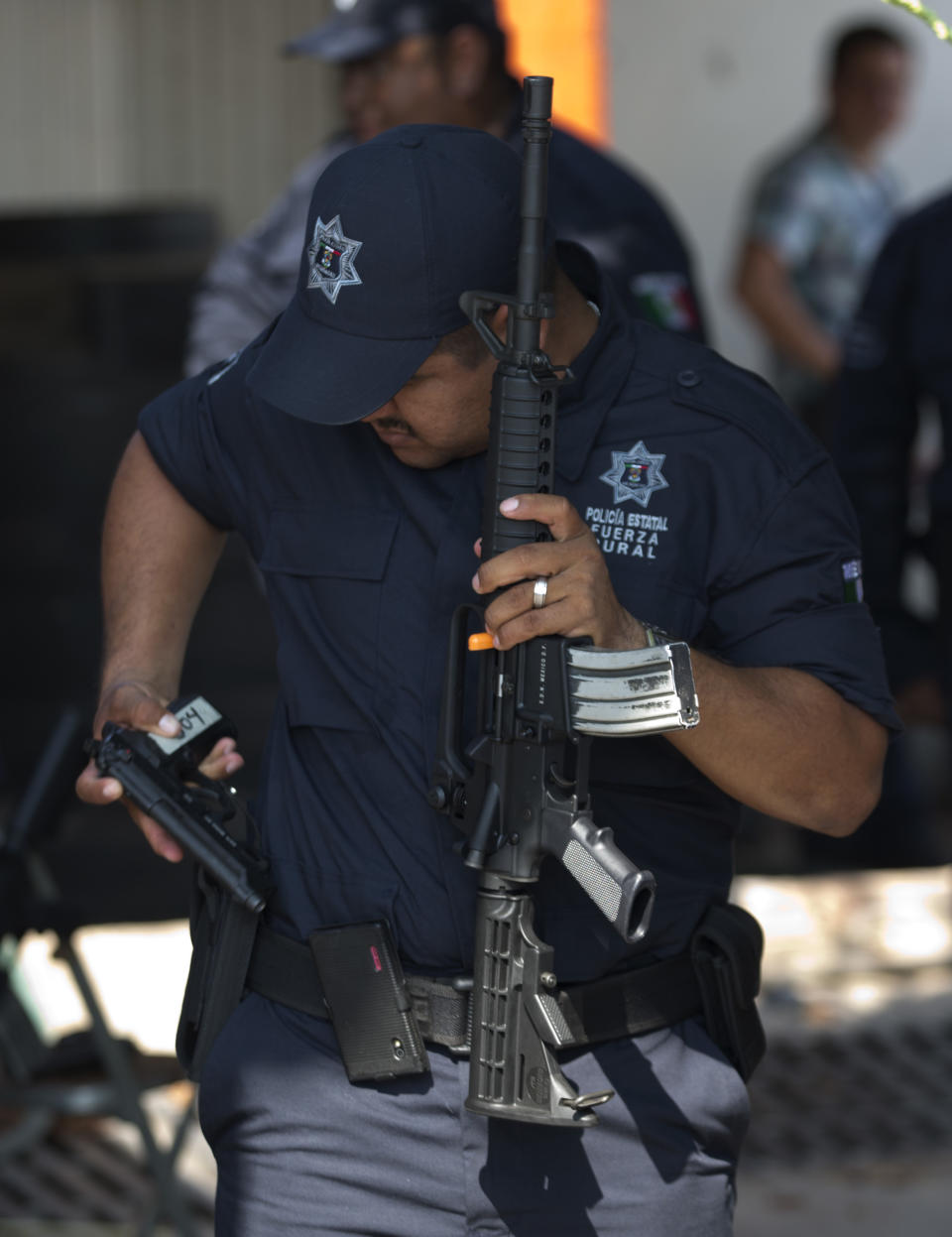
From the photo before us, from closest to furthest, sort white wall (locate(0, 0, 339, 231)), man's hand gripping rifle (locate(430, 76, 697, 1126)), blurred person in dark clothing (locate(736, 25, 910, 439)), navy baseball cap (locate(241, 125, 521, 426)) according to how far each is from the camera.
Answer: man's hand gripping rifle (locate(430, 76, 697, 1126)) → navy baseball cap (locate(241, 125, 521, 426)) → blurred person in dark clothing (locate(736, 25, 910, 439)) → white wall (locate(0, 0, 339, 231))

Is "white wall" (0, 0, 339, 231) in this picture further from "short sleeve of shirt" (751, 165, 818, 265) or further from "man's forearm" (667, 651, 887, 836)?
"man's forearm" (667, 651, 887, 836)

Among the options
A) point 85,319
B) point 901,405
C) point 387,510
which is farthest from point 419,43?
point 85,319

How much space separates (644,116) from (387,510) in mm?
4204

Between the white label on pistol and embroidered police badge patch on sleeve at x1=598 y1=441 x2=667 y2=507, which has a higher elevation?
embroidered police badge patch on sleeve at x1=598 y1=441 x2=667 y2=507

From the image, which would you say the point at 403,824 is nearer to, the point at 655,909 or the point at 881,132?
the point at 655,909

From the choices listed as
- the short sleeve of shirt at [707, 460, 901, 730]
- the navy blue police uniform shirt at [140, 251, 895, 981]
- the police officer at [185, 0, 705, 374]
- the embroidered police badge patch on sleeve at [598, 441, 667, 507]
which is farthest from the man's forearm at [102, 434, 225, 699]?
the police officer at [185, 0, 705, 374]

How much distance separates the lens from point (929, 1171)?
13.1 feet

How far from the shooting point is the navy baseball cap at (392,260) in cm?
201

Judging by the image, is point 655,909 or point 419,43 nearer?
point 655,909

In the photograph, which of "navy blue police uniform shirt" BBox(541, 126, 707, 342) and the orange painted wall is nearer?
"navy blue police uniform shirt" BBox(541, 126, 707, 342)

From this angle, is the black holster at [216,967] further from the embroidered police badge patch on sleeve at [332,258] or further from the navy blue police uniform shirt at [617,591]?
the embroidered police badge patch on sleeve at [332,258]

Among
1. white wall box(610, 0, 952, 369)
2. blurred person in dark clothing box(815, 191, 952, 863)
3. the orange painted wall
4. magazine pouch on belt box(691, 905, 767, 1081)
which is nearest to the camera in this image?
magazine pouch on belt box(691, 905, 767, 1081)

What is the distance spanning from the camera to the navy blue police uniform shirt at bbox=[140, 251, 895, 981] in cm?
207

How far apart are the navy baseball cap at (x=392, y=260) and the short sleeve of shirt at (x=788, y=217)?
3743 millimetres
